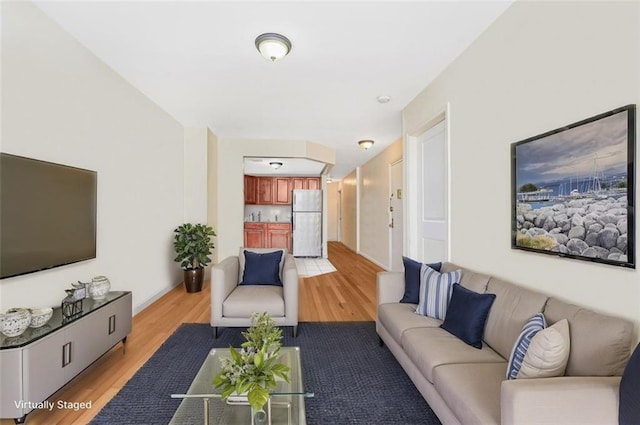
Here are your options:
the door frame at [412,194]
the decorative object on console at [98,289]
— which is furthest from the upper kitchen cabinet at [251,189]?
the decorative object on console at [98,289]

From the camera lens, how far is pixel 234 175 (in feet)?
18.5

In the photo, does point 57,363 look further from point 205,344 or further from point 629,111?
point 629,111

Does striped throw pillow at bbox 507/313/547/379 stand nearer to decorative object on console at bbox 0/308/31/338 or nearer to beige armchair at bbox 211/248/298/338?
beige armchair at bbox 211/248/298/338

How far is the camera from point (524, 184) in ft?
6.66

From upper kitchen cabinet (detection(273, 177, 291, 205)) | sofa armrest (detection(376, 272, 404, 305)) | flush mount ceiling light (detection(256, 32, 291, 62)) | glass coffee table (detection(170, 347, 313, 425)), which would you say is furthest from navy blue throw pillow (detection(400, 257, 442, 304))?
upper kitchen cabinet (detection(273, 177, 291, 205))

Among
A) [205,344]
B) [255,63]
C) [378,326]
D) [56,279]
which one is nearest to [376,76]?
[255,63]

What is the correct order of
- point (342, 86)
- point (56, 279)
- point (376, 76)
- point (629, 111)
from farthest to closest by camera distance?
point (342, 86) < point (376, 76) < point (56, 279) < point (629, 111)

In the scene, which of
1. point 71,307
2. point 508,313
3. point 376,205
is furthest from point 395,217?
point 71,307

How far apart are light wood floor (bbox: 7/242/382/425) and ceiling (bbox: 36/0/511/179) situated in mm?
2540

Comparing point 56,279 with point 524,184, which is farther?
point 56,279

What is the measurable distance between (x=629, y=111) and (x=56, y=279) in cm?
368

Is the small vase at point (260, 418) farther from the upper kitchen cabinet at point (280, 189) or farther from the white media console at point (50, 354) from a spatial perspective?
the upper kitchen cabinet at point (280, 189)

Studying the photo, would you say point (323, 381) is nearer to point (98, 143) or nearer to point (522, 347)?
point (522, 347)

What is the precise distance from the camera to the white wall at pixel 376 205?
21.3 feet
